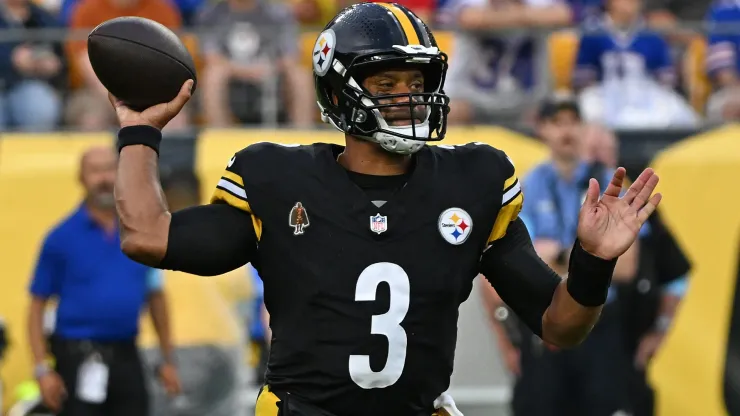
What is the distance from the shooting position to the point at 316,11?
846 cm

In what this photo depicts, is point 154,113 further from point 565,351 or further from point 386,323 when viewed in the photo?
point 565,351

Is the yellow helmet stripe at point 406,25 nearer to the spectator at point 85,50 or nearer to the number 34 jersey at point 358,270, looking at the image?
the number 34 jersey at point 358,270

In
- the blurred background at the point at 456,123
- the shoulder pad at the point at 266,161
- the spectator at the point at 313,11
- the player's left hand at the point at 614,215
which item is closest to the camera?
the player's left hand at the point at 614,215

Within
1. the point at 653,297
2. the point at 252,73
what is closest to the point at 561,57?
the point at 252,73

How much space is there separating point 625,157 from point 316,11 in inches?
95.6

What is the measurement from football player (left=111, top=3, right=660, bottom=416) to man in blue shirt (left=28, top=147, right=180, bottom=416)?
9.97 ft

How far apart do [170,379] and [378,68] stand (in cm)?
352

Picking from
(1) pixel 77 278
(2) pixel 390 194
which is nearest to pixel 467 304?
(1) pixel 77 278

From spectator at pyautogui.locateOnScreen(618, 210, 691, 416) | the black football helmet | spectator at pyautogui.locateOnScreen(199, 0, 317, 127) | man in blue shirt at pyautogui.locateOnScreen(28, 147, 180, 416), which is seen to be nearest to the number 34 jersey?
the black football helmet

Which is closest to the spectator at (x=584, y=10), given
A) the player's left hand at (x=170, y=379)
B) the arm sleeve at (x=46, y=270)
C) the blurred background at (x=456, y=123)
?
the blurred background at (x=456, y=123)

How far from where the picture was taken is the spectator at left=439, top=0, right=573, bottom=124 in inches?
301

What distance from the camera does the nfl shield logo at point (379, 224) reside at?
2.97 metres

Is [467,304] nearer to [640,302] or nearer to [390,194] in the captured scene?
[640,302]

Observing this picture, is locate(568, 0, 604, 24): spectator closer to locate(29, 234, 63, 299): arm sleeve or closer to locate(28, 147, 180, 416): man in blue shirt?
locate(28, 147, 180, 416): man in blue shirt
